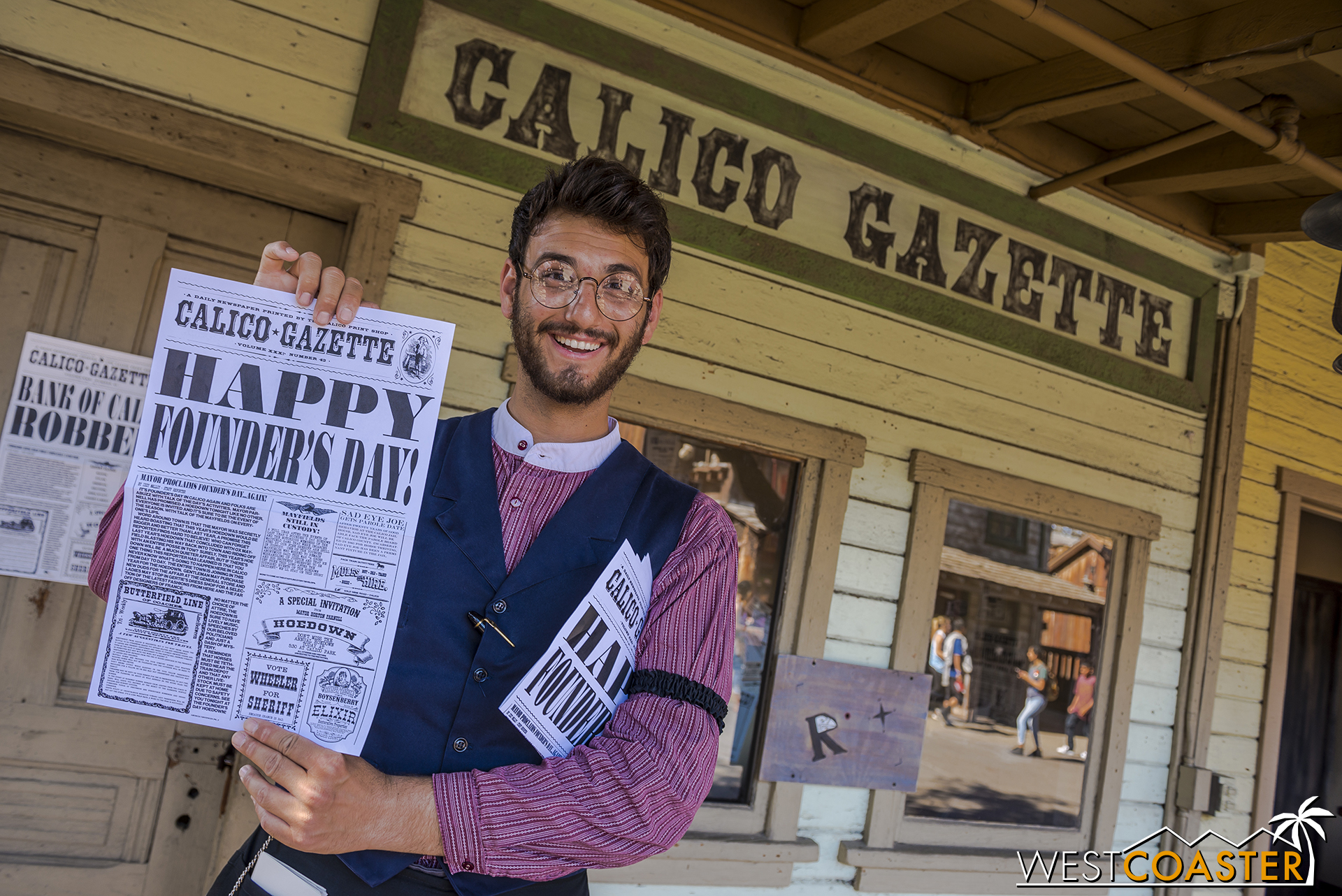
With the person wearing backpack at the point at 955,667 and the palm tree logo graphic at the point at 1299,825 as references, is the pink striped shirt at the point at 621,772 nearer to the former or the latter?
the person wearing backpack at the point at 955,667

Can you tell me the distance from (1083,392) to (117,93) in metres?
3.70

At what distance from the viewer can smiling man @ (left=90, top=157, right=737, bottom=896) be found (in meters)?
1.02

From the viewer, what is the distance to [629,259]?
1.36 m

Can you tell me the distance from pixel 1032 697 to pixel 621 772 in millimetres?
3239

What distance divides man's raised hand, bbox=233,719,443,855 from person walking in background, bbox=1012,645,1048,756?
3.32m

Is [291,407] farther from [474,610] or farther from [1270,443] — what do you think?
[1270,443]

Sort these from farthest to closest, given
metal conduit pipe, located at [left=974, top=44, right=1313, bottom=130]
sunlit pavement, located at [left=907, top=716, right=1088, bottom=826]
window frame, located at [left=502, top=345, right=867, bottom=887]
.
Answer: sunlit pavement, located at [left=907, top=716, right=1088, bottom=826], window frame, located at [left=502, top=345, right=867, bottom=887], metal conduit pipe, located at [left=974, top=44, right=1313, bottom=130]

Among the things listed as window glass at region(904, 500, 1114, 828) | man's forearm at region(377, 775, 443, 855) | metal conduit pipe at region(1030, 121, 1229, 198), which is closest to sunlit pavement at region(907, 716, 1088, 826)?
window glass at region(904, 500, 1114, 828)

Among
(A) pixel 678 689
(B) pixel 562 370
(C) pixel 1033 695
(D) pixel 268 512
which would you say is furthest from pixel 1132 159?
(D) pixel 268 512

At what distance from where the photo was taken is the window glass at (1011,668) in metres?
3.57

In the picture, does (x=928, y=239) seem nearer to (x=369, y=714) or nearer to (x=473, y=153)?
(x=473, y=153)

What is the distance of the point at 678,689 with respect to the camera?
3.84 feet

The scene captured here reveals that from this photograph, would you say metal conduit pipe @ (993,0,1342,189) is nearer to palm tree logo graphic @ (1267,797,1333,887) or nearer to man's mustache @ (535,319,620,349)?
man's mustache @ (535,319,620,349)

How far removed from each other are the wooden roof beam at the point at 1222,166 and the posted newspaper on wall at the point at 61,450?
3.95 meters
